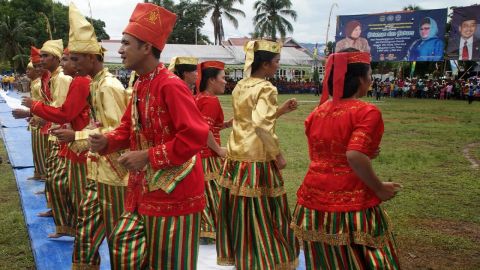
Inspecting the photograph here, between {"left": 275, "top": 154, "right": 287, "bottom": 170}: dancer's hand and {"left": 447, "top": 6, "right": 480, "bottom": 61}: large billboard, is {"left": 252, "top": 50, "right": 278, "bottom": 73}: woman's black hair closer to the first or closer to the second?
{"left": 275, "top": 154, "right": 287, "bottom": 170}: dancer's hand

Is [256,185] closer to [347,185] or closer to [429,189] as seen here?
[347,185]

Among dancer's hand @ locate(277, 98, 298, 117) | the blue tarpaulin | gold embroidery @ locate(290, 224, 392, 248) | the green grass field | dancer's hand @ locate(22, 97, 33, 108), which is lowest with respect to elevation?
the blue tarpaulin

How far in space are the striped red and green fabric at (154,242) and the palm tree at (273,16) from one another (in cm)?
5145

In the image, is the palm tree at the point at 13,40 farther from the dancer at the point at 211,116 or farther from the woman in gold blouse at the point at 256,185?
the woman in gold blouse at the point at 256,185

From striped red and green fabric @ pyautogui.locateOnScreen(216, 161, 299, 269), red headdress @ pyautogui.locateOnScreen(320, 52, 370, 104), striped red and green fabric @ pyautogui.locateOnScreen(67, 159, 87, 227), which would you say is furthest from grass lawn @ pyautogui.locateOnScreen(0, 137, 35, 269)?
red headdress @ pyautogui.locateOnScreen(320, 52, 370, 104)

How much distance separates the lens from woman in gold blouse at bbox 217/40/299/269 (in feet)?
13.7

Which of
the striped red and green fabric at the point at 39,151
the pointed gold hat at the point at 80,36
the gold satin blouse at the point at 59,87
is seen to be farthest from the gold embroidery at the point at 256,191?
the striped red and green fabric at the point at 39,151

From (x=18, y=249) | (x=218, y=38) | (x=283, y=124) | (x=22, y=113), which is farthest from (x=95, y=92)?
(x=218, y=38)

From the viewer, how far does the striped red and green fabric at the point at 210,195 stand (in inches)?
207

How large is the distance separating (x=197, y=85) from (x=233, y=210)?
4.86 ft

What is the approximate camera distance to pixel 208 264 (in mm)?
4652

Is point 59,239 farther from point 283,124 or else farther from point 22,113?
point 283,124

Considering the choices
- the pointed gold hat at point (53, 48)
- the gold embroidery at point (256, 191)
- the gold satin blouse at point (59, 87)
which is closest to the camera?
the gold embroidery at point (256, 191)

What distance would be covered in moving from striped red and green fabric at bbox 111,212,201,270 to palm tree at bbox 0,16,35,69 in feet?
191
